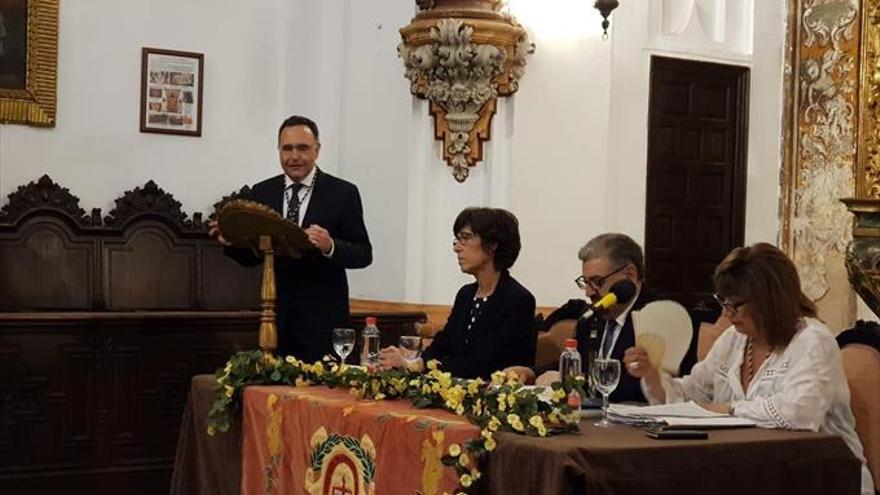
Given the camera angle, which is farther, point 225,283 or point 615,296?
point 225,283

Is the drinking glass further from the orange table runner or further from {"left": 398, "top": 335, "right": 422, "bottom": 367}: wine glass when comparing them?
the orange table runner

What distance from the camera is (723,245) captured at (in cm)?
841

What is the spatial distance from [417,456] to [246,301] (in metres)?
4.51

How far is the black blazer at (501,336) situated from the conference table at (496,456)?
536 millimetres

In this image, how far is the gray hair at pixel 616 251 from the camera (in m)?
4.48

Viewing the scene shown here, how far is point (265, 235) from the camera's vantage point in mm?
4910

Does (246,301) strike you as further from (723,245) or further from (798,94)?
(798,94)

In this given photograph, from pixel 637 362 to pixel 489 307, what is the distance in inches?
34.6

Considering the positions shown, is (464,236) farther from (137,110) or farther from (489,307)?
(137,110)

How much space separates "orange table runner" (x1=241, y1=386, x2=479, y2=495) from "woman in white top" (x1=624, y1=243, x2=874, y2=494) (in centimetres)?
67

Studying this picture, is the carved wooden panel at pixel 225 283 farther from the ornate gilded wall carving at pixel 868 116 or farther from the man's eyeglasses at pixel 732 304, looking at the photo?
the man's eyeglasses at pixel 732 304

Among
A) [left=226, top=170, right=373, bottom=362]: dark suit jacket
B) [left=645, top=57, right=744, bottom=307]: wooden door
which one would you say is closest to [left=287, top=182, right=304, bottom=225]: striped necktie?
[left=226, top=170, right=373, bottom=362]: dark suit jacket

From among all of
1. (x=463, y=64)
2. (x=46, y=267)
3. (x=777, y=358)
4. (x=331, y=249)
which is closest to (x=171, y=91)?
(x=46, y=267)

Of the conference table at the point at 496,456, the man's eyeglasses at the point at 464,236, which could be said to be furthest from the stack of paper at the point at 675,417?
the man's eyeglasses at the point at 464,236
